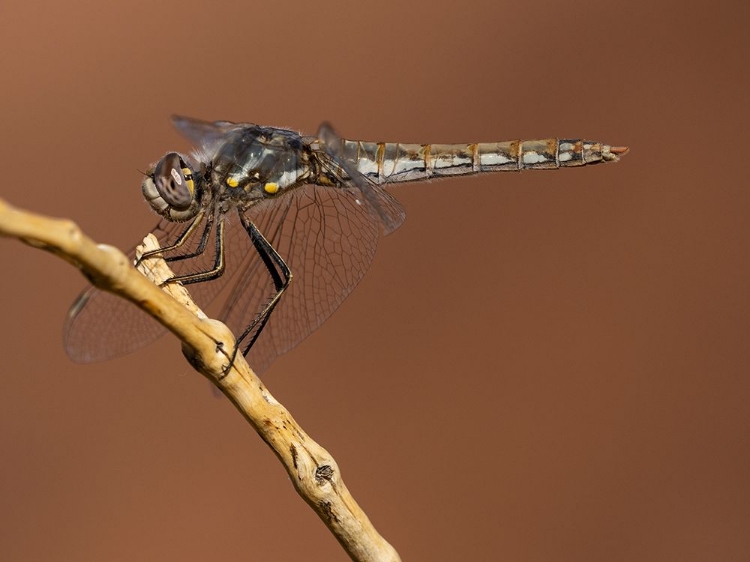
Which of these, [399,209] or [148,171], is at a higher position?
[148,171]

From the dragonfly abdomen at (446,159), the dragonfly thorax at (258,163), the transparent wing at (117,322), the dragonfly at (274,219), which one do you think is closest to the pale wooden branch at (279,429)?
the transparent wing at (117,322)

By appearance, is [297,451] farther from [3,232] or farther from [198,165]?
[198,165]

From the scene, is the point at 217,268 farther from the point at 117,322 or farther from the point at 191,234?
the point at 117,322

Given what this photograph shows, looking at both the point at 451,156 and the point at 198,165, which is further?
the point at 451,156

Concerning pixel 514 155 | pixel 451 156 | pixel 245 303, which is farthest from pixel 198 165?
pixel 514 155

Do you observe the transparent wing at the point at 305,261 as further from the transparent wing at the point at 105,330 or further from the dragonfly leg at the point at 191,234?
the transparent wing at the point at 105,330

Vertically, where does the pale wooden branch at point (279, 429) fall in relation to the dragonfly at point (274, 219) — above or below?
below

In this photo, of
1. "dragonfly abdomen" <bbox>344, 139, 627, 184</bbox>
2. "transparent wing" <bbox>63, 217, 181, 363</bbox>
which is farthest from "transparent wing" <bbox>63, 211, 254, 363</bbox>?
"dragonfly abdomen" <bbox>344, 139, 627, 184</bbox>

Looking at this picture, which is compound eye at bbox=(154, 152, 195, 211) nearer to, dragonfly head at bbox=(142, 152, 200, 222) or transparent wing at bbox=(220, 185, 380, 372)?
dragonfly head at bbox=(142, 152, 200, 222)
